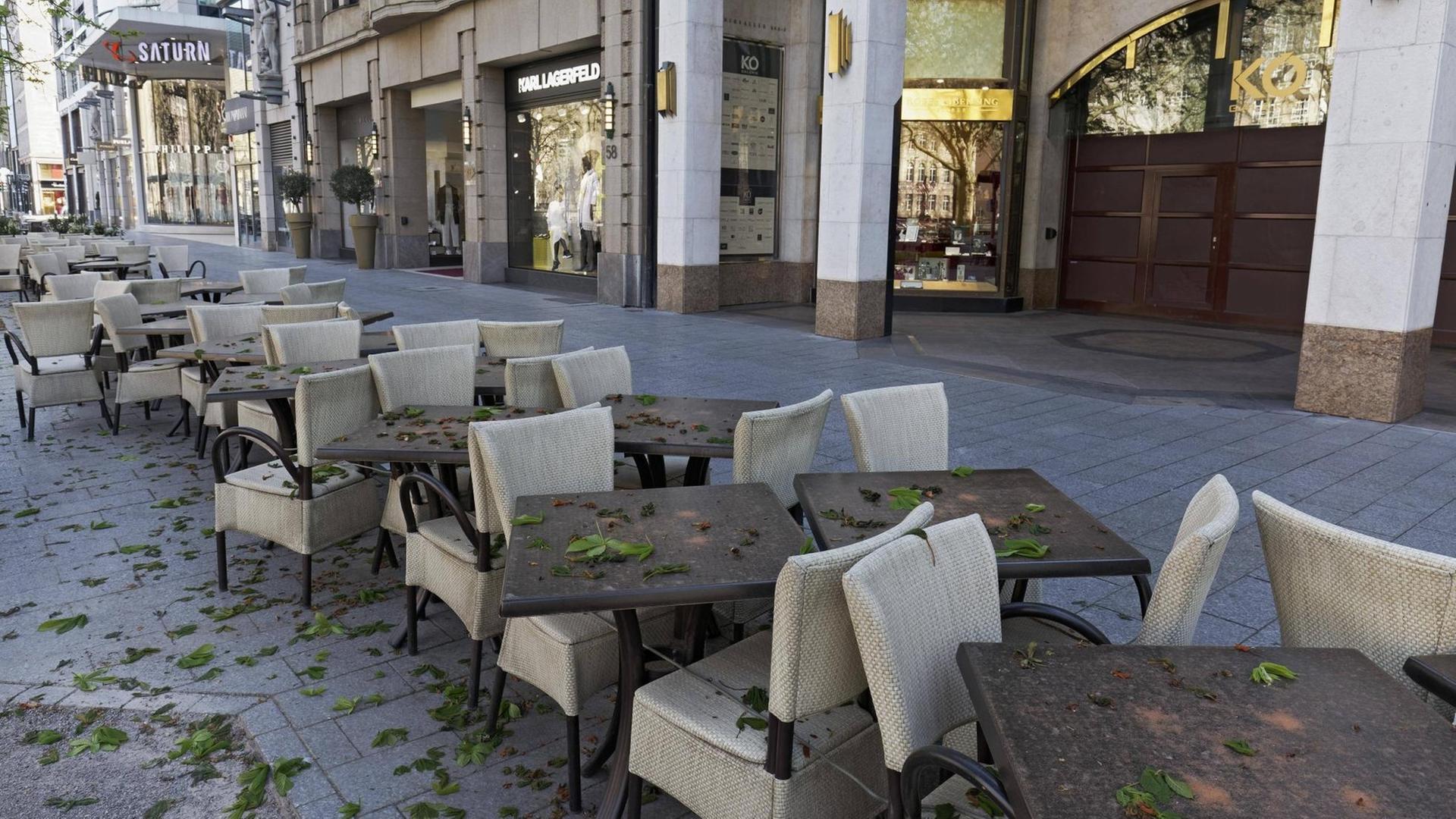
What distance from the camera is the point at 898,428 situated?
3.95 meters

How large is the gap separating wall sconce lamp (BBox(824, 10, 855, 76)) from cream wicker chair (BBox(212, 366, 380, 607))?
7901 mm

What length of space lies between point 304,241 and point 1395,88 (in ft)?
79.3

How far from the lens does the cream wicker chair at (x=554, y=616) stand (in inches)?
115

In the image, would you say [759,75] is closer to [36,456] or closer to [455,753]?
[36,456]

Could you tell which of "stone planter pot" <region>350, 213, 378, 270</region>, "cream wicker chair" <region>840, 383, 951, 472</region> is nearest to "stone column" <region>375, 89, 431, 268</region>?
"stone planter pot" <region>350, 213, 378, 270</region>

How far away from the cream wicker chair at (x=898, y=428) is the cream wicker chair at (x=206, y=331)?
4205mm

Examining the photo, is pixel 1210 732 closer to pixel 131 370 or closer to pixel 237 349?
pixel 237 349

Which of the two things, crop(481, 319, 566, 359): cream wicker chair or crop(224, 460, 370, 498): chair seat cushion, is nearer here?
crop(224, 460, 370, 498): chair seat cushion

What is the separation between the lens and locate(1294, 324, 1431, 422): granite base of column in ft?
24.8

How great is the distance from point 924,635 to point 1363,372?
7.03 m

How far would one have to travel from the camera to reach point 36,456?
21.9ft

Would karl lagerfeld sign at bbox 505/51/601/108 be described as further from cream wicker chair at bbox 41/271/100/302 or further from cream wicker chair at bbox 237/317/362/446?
cream wicker chair at bbox 237/317/362/446

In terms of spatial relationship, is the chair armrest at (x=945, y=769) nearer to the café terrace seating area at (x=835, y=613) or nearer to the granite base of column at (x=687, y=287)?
the café terrace seating area at (x=835, y=613)

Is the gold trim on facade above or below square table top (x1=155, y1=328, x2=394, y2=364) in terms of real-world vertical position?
above
